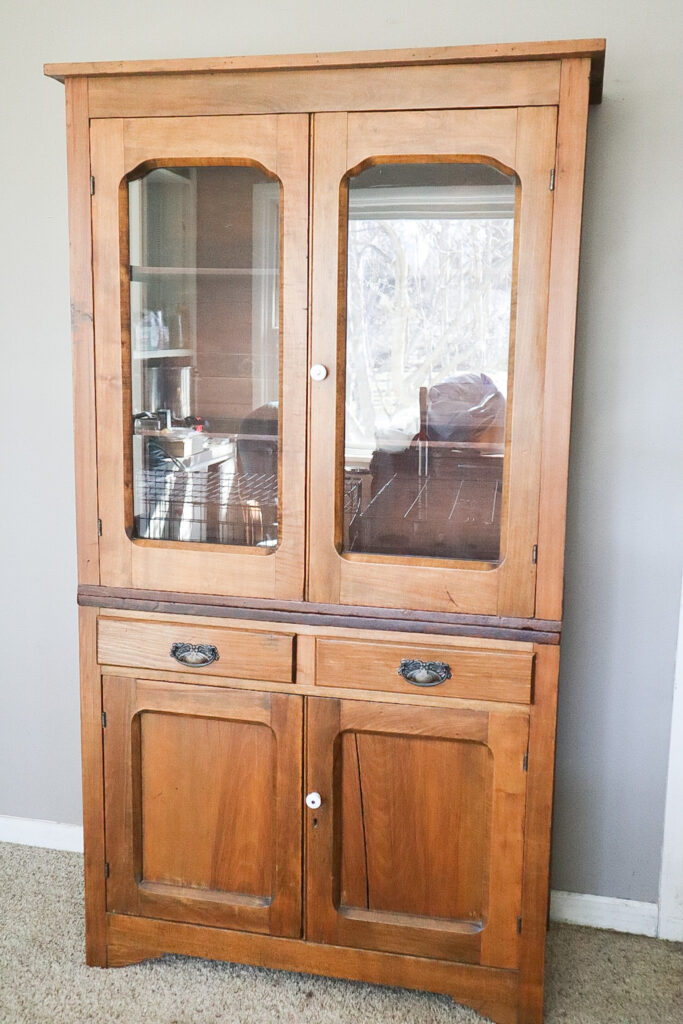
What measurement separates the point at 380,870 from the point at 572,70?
60.5 inches

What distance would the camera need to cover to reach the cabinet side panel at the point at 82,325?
68.6 inches

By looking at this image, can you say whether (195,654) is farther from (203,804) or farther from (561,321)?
(561,321)

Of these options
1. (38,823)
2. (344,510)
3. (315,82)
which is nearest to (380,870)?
(344,510)

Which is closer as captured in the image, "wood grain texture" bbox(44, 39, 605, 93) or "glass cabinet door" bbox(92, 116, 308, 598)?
"wood grain texture" bbox(44, 39, 605, 93)

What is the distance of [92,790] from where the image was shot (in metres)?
1.93

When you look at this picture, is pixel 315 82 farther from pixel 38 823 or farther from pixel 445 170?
pixel 38 823

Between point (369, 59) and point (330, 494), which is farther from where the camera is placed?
point (330, 494)

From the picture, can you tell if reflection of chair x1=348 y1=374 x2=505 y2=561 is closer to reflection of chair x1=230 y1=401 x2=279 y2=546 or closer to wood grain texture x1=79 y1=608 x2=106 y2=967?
reflection of chair x1=230 y1=401 x2=279 y2=546

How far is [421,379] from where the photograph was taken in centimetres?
171

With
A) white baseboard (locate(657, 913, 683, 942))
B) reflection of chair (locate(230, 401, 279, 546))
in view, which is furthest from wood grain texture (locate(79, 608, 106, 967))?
white baseboard (locate(657, 913, 683, 942))

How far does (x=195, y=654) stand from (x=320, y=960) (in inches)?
27.0

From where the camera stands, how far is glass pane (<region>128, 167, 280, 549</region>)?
5.71 ft

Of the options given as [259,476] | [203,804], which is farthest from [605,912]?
[259,476]

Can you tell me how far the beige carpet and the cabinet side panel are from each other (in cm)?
87
